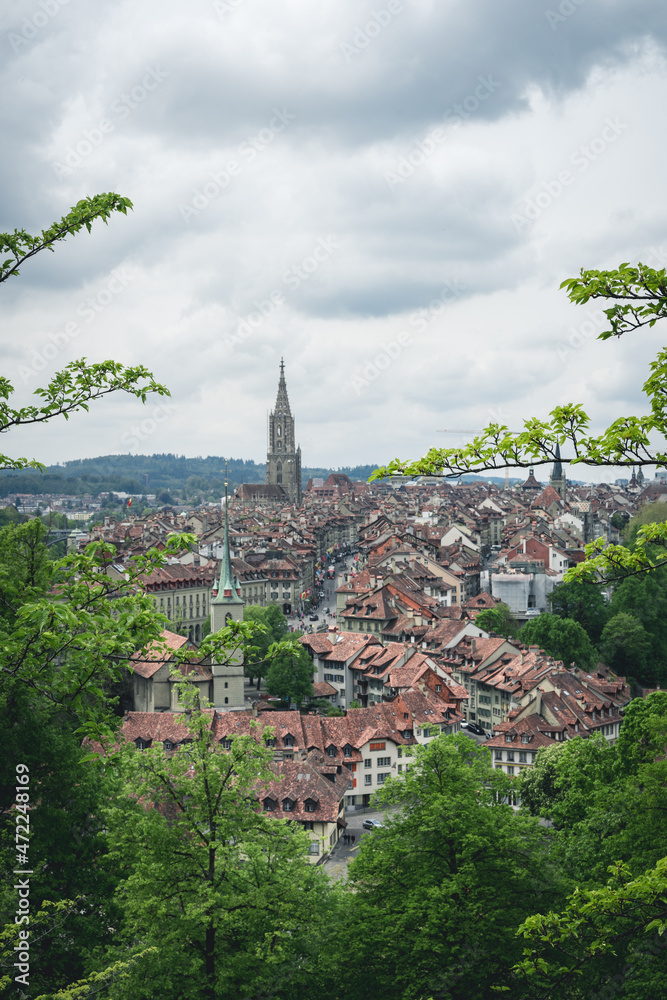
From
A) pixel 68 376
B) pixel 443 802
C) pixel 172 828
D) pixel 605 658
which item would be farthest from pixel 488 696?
pixel 68 376

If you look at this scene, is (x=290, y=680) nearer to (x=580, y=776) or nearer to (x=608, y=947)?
(x=580, y=776)

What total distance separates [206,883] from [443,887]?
15.6ft

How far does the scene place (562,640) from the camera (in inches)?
2778

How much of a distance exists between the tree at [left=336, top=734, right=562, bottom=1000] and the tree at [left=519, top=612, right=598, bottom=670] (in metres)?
51.7

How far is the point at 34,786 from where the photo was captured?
18.4m

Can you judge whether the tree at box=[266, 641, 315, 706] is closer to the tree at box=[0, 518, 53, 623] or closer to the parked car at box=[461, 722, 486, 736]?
the parked car at box=[461, 722, 486, 736]

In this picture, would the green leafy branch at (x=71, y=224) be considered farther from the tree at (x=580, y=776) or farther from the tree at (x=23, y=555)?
the tree at (x=580, y=776)

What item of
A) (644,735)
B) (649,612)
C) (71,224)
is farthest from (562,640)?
(71,224)

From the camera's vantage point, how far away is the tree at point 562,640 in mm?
70750

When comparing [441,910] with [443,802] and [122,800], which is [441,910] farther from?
[122,800]

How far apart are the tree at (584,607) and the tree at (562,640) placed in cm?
1064

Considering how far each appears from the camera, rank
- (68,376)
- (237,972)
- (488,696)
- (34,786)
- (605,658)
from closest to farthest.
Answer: (68,376) → (237,972) → (34,786) → (488,696) → (605,658)

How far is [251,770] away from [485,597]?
71.8 meters

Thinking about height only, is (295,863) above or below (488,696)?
above
